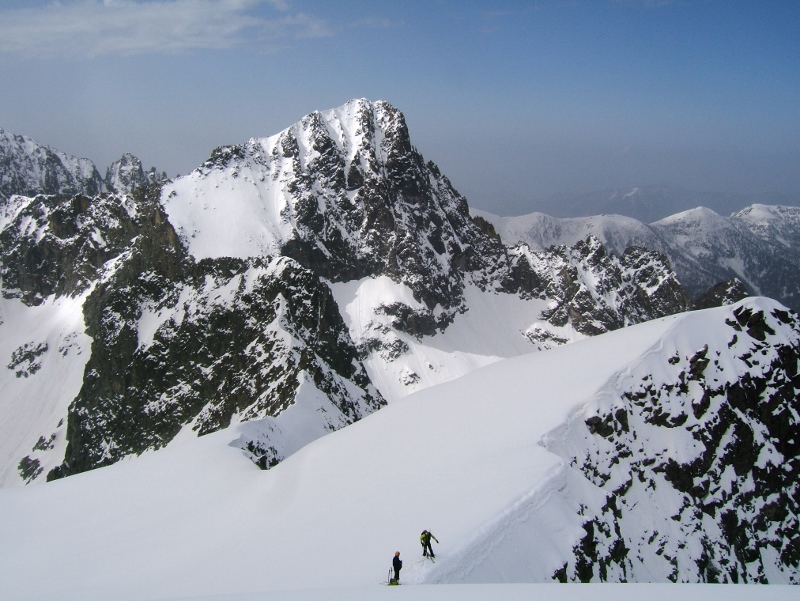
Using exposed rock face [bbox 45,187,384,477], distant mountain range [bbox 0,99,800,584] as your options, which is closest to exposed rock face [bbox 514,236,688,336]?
distant mountain range [bbox 0,99,800,584]

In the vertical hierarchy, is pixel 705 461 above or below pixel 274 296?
above

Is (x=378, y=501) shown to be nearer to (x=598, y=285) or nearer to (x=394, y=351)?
(x=394, y=351)

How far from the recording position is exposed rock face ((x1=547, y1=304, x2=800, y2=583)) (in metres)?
34.0

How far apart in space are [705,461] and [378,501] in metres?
23.8

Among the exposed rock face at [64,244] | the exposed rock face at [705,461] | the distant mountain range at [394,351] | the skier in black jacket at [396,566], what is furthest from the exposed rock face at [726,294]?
the exposed rock face at [64,244]

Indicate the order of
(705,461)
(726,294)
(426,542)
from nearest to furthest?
(426,542)
(705,461)
(726,294)

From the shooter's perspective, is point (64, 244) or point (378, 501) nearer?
point (378, 501)

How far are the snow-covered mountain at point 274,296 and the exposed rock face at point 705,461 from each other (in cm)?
Result: 3377

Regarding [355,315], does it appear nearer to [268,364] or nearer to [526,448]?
[268,364]

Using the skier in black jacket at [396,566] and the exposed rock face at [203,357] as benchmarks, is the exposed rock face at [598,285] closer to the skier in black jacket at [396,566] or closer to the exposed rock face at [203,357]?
the exposed rock face at [203,357]

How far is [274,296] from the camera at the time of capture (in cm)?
9481

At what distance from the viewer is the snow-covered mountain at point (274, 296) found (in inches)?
3639

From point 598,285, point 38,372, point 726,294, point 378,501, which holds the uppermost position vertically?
point 378,501

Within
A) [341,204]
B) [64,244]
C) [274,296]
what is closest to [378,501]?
[274,296]
